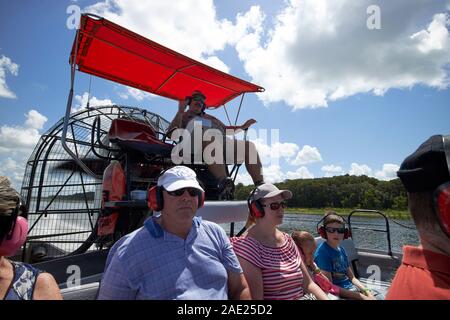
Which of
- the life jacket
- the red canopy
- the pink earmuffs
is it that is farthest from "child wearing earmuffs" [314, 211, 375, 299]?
the red canopy

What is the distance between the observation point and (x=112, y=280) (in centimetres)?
138

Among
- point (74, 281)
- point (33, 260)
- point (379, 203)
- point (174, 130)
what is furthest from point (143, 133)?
point (379, 203)

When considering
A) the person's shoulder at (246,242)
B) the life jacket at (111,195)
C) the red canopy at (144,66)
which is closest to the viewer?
the person's shoulder at (246,242)

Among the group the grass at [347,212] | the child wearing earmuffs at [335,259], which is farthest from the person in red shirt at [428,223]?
the grass at [347,212]

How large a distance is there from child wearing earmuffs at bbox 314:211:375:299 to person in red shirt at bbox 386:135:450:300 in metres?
2.28

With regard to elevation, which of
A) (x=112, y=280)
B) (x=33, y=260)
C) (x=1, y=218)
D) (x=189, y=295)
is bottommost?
(x=33, y=260)

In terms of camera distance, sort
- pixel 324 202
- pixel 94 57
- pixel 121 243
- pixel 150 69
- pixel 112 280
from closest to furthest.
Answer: pixel 112 280, pixel 121 243, pixel 94 57, pixel 150 69, pixel 324 202

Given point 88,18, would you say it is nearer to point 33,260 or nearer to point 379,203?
point 33,260

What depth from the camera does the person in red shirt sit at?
0.77 m

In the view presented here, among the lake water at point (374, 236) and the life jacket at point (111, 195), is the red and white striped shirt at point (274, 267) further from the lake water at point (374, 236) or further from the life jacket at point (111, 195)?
the lake water at point (374, 236)

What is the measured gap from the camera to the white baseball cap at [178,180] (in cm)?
175

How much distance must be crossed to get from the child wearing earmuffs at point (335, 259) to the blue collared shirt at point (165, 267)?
5.56ft

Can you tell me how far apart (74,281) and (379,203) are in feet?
204

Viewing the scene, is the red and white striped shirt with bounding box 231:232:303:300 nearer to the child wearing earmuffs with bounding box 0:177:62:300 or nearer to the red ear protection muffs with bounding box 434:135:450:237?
the child wearing earmuffs with bounding box 0:177:62:300
